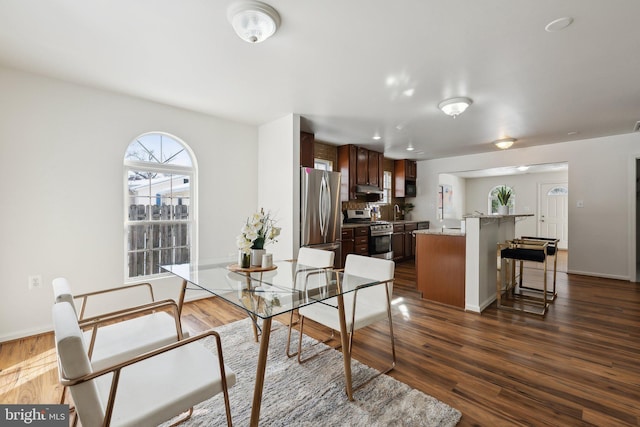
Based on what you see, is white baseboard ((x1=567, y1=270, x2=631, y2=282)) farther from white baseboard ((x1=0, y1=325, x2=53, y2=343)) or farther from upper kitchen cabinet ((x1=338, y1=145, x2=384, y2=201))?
white baseboard ((x1=0, y1=325, x2=53, y2=343))

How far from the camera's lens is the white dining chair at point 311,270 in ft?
6.59

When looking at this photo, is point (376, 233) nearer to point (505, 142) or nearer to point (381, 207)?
point (381, 207)

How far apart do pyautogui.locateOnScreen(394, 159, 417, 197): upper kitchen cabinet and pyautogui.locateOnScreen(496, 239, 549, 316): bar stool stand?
3.21 metres

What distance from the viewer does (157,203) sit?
3.56 m

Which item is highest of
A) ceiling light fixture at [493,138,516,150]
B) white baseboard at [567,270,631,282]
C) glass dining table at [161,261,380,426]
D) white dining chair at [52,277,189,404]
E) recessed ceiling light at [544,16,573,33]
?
recessed ceiling light at [544,16,573,33]

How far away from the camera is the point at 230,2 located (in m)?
1.75

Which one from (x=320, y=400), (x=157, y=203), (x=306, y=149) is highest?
(x=306, y=149)

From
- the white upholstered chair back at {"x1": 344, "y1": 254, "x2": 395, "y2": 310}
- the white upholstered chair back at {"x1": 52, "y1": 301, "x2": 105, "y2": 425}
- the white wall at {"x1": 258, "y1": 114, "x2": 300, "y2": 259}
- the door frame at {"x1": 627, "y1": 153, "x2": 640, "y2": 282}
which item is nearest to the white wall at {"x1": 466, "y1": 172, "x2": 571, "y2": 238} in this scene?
the door frame at {"x1": 627, "y1": 153, "x2": 640, "y2": 282}

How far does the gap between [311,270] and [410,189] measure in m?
5.49

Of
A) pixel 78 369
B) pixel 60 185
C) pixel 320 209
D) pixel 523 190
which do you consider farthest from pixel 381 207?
pixel 78 369

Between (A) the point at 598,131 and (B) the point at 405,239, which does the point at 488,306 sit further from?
(A) the point at 598,131

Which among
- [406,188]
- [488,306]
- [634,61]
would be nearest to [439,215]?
[406,188]

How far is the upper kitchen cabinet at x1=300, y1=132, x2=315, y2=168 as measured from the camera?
4258 mm

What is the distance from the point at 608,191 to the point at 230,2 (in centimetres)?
630
